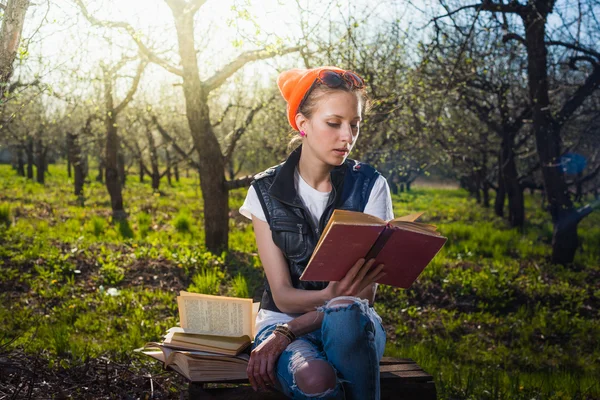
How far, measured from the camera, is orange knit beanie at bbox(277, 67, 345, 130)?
2.84m

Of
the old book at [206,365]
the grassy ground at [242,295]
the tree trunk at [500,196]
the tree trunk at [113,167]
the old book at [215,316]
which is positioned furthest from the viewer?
the tree trunk at [500,196]

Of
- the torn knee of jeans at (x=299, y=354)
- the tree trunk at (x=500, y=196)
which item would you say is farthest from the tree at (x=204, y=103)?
the tree trunk at (x=500, y=196)

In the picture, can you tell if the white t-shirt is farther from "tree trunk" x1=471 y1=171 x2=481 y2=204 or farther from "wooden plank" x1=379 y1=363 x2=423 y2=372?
"tree trunk" x1=471 y1=171 x2=481 y2=204

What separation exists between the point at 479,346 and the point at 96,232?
26.3 feet

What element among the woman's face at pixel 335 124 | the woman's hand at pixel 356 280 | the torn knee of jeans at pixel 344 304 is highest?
the woman's face at pixel 335 124

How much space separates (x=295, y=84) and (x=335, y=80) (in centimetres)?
24

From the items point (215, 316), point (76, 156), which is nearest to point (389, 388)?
point (215, 316)

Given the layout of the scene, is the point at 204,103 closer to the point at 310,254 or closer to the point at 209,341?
the point at 310,254

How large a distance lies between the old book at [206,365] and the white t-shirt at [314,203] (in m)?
0.27

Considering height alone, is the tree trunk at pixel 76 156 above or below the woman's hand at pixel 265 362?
above

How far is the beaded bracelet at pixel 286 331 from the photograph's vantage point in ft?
8.35

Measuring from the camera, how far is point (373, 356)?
7.82 feet

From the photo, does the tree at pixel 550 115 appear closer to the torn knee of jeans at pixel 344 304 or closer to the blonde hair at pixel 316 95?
the blonde hair at pixel 316 95

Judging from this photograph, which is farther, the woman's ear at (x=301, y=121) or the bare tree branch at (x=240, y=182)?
the bare tree branch at (x=240, y=182)
